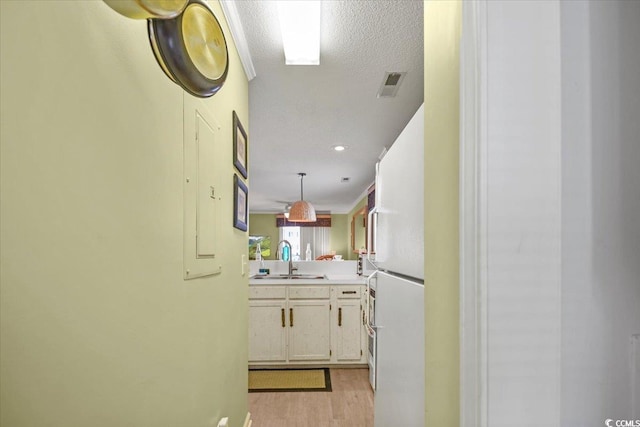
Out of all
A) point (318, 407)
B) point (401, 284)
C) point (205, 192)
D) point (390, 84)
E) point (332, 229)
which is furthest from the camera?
point (332, 229)

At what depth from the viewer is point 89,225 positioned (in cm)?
73

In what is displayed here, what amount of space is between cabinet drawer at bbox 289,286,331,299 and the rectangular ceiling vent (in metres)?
1.93

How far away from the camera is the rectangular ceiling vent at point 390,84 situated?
7.66ft

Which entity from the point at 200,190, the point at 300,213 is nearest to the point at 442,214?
the point at 200,190

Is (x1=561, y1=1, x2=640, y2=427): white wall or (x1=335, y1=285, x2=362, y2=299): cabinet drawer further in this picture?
(x1=335, y1=285, x2=362, y2=299): cabinet drawer

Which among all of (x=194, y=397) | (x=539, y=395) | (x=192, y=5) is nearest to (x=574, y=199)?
(x=539, y=395)

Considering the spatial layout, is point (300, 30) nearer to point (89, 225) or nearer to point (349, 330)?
point (89, 225)

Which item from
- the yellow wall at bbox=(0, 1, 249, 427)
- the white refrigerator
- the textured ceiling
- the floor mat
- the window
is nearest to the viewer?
the yellow wall at bbox=(0, 1, 249, 427)

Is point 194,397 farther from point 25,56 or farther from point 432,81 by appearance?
point 432,81

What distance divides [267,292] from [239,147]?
1915 mm

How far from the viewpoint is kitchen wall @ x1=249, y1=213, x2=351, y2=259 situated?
392 inches

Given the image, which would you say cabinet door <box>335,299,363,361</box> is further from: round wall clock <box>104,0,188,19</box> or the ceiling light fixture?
round wall clock <box>104,0,188,19</box>

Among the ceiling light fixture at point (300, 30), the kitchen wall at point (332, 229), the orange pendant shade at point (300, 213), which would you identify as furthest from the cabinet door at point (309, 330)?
the kitchen wall at point (332, 229)

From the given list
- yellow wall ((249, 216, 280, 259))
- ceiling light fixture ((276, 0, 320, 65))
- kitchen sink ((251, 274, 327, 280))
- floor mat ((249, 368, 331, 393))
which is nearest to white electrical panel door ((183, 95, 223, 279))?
ceiling light fixture ((276, 0, 320, 65))
